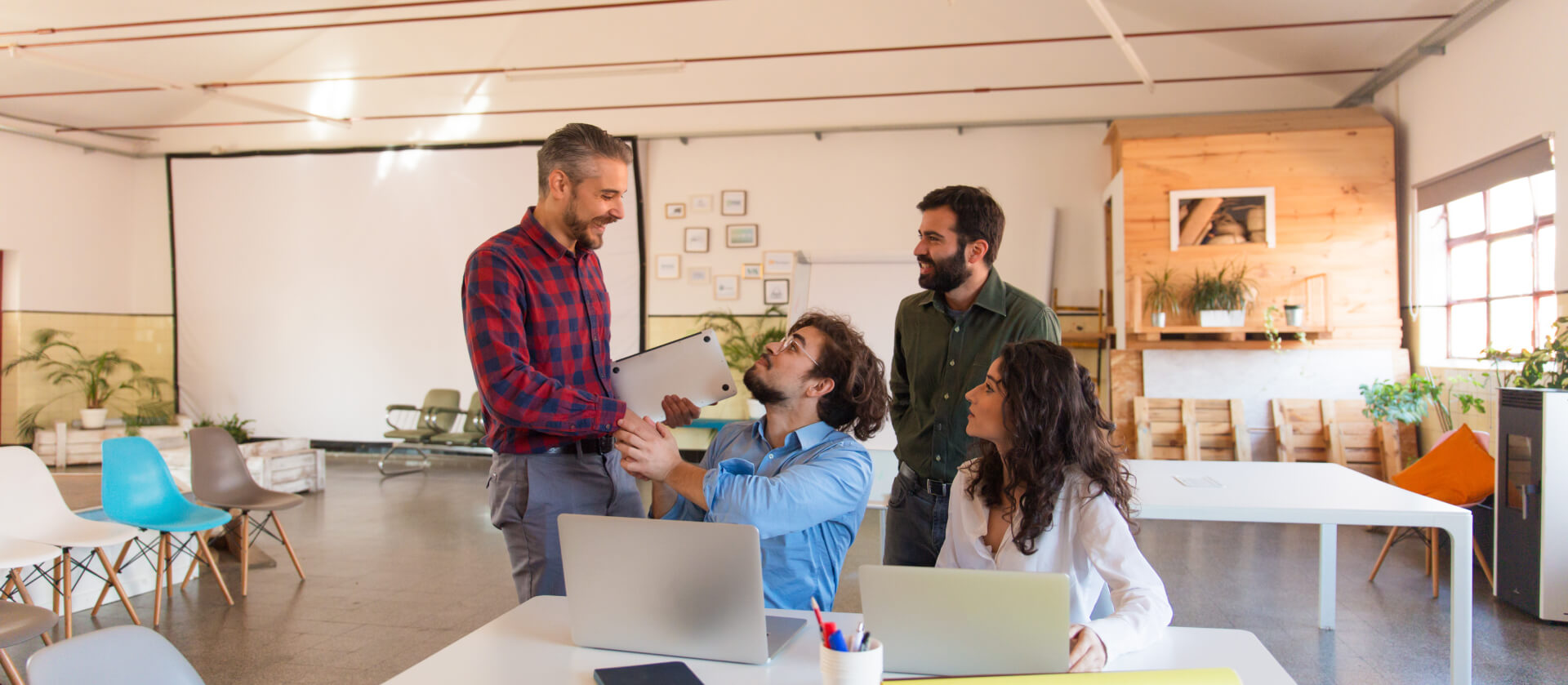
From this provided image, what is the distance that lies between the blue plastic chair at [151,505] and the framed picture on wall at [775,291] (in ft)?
16.6

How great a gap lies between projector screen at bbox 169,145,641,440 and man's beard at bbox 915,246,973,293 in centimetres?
667

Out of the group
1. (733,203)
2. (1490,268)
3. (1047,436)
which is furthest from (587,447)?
(733,203)

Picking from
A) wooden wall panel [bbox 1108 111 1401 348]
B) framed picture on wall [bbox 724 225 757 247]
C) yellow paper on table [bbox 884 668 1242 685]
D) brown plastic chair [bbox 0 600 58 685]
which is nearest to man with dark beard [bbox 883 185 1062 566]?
yellow paper on table [bbox 884 668 1242 685]

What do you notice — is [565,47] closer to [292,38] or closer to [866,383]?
[292,38]

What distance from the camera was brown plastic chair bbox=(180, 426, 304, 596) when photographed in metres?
4.80

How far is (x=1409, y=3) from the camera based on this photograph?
5875 millimetres

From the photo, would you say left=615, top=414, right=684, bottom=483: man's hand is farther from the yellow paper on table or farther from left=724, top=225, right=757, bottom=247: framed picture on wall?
left=724, top=225, right=757, bottom=247: framed picture on wall

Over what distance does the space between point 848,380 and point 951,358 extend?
539 millimetres

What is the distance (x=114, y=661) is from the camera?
1373 millimetres

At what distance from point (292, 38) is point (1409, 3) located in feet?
31.6

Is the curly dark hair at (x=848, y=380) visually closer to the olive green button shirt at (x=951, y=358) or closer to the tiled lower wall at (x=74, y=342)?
the olive green button shirt at (x=951, y=358)

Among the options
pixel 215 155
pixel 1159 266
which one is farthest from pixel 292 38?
pixel 1159 266

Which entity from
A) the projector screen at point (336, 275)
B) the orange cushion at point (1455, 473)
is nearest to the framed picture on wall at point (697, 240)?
the projector screen at point (336, 275)

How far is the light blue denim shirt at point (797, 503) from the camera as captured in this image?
73.7 inches
